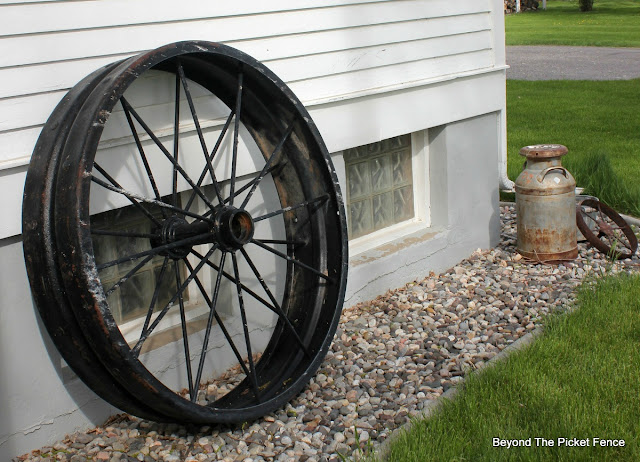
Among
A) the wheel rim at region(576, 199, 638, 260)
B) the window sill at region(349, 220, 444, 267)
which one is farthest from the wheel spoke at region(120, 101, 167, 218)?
the wheel rim at region(576, 199, 638, 260)

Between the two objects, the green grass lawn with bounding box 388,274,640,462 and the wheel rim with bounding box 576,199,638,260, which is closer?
the green grass lawn with bounding box 388,274,640,462

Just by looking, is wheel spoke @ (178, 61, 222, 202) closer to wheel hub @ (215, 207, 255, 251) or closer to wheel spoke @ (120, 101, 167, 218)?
wheel hub @ (215, 207, 255, 251)

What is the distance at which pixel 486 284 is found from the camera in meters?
5.92

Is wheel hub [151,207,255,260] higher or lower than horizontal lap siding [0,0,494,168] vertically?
lower

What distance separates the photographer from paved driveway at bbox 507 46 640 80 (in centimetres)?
1859

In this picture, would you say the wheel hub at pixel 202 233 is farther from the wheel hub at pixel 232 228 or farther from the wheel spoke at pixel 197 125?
the wheel spoke at pixel 197 125

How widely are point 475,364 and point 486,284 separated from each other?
4.78 ft

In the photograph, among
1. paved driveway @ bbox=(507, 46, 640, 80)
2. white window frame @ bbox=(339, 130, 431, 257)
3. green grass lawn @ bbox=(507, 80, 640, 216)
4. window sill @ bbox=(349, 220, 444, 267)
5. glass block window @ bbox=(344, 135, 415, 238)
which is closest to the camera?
window sill @ bbox=(349, 220, 444, 267)

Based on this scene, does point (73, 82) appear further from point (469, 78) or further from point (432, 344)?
point (469, 78)

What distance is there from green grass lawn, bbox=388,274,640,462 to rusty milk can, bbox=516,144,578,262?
1.34 metres

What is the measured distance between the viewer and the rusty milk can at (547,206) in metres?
6.05

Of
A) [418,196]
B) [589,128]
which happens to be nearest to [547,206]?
[418,196]

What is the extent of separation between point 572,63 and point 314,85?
1760 cm

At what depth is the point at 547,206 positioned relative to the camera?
608cm
